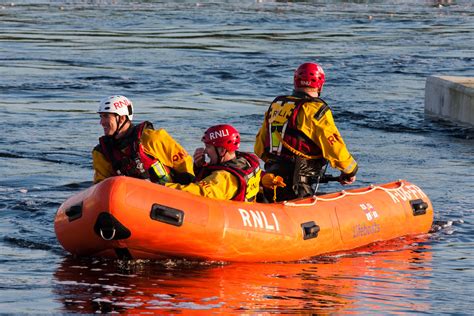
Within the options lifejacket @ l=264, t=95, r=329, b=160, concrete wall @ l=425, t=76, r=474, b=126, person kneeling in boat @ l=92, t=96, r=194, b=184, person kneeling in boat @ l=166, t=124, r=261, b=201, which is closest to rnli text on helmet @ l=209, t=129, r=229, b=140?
person kneeling in boat @ l=166, t=124, r=261, b=201

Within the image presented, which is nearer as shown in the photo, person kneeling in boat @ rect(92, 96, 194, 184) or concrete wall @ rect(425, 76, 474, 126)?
person kneeling in boat @ rect(92, 96, 194, 184)

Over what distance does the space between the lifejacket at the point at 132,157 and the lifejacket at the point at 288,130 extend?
1.25m

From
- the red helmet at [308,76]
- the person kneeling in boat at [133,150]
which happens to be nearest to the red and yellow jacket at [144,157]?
the person kneeling in boat at [133,150]

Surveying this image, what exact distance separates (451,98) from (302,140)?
1073cm

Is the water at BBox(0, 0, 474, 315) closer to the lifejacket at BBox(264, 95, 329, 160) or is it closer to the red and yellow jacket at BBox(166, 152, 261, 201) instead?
the red and yellow jacket at BBox(166, 152, 261, 201)

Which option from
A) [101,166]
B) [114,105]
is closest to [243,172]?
[114,105]

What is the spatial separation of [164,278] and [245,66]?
19028mm

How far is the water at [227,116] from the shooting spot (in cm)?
998

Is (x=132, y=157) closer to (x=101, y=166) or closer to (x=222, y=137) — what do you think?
(x=101, y=166)

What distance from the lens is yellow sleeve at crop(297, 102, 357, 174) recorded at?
11.6 m

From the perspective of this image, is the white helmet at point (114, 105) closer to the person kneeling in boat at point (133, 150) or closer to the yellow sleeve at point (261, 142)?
the person kneeling in boat at point (133, 150)

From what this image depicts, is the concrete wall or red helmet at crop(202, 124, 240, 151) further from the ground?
red helmet at crop(202, 124, 240, 151)

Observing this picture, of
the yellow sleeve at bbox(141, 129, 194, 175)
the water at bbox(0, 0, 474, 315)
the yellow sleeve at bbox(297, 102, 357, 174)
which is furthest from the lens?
the yellow sleeve at bbox(297, 102, 357, 174)

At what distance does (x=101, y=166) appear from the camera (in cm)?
1127
